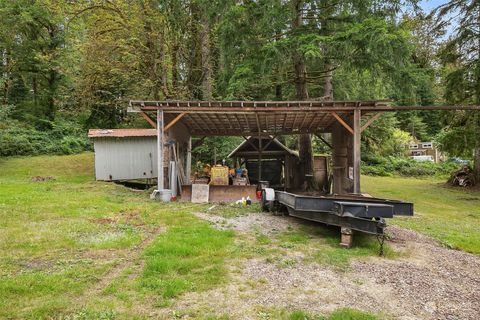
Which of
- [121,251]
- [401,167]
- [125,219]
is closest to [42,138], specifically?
[125,219]

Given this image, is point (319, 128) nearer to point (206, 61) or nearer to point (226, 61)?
point (226, 61)

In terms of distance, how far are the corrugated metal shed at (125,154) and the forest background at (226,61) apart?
341 cm

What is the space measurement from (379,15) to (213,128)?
296 inches

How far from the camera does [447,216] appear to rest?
31.3ft

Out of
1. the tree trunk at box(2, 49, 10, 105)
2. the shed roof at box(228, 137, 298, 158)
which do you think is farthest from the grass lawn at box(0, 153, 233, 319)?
the tree trunk at box(2, 49, 10, 105)

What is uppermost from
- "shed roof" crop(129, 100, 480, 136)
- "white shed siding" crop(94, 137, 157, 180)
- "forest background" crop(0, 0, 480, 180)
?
"forest background" crop(0, 0, 480, 180)

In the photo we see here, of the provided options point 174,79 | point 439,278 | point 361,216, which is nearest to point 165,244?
point 361,216

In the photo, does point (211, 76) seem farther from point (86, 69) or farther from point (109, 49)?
point (86, 69)

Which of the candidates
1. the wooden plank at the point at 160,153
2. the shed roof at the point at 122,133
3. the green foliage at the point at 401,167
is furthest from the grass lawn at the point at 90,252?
the green foliage at the point at 401,167

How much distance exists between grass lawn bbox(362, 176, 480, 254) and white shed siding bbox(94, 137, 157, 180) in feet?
34.0

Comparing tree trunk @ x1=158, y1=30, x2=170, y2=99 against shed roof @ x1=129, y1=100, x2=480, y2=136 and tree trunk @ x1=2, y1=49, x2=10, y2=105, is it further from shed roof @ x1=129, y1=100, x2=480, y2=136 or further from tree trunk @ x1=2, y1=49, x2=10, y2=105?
tree trunk @ x1=2, y1=49, x2=10, y2=105

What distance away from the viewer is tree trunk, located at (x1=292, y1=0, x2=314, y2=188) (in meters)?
12.8

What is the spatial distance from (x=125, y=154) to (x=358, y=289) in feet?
42.5

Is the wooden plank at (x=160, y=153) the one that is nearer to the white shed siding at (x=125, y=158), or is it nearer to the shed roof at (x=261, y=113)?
the shed roof at (x=261, y=113)
